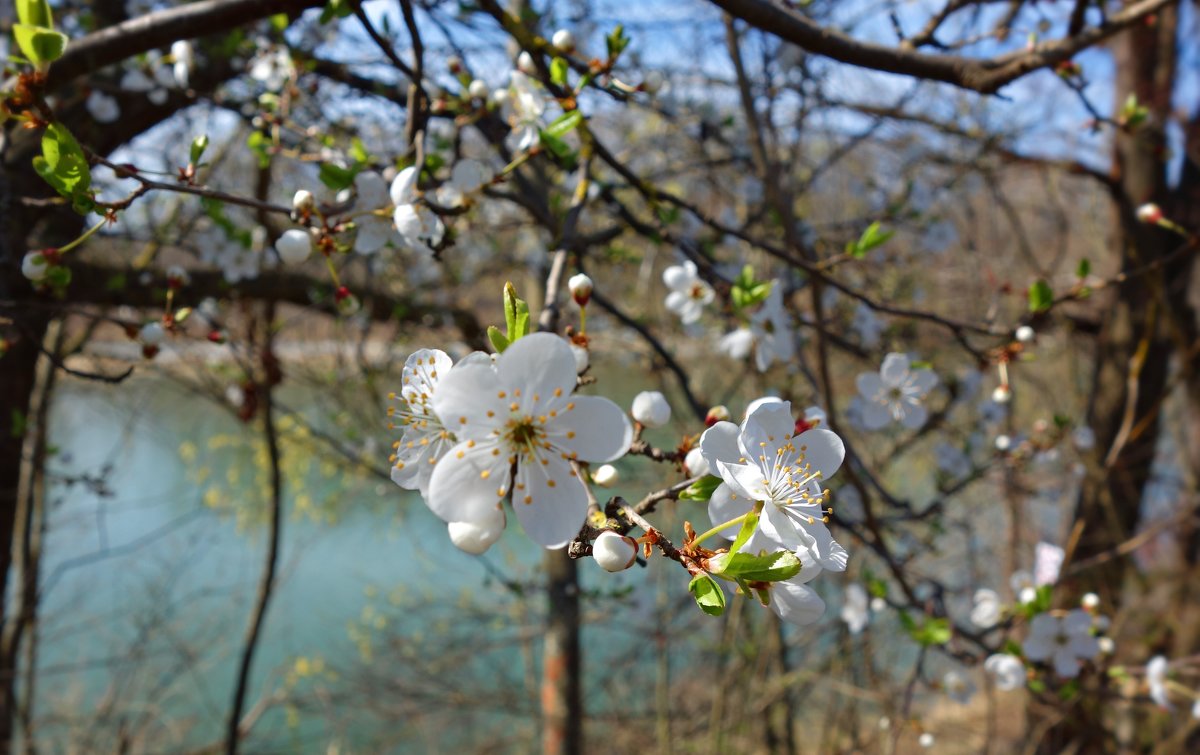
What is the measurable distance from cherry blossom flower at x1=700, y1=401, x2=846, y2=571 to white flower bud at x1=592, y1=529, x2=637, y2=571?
0.39 feet

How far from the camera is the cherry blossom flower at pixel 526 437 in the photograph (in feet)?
1.87

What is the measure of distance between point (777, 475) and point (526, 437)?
0.91ft

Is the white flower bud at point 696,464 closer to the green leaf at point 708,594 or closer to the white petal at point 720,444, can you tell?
the white petal at point 720,444

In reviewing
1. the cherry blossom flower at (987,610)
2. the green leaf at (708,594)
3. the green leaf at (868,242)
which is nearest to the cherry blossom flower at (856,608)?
the cherry blossom flower at (987,610)

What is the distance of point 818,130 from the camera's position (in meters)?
3.03

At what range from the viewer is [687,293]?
1594 millimetres

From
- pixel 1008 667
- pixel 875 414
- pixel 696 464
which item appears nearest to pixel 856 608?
pixel 1008 667

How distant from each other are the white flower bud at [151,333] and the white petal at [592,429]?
0.87 m

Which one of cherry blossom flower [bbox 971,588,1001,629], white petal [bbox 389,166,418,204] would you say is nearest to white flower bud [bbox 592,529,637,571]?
white petal [bbox 389,166,418,204]

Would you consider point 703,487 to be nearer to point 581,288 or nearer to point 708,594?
point 708,594

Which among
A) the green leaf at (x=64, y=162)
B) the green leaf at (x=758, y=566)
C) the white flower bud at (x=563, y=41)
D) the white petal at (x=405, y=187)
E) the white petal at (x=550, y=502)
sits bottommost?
the green leaf at (x=758, y=566)

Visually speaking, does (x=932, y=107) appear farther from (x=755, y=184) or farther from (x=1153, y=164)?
(x=755, y=184)

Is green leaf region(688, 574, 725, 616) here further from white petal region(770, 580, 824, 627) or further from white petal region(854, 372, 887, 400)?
white petal region(854, 372, 887, 400)

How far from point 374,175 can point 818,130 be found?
2.42m
